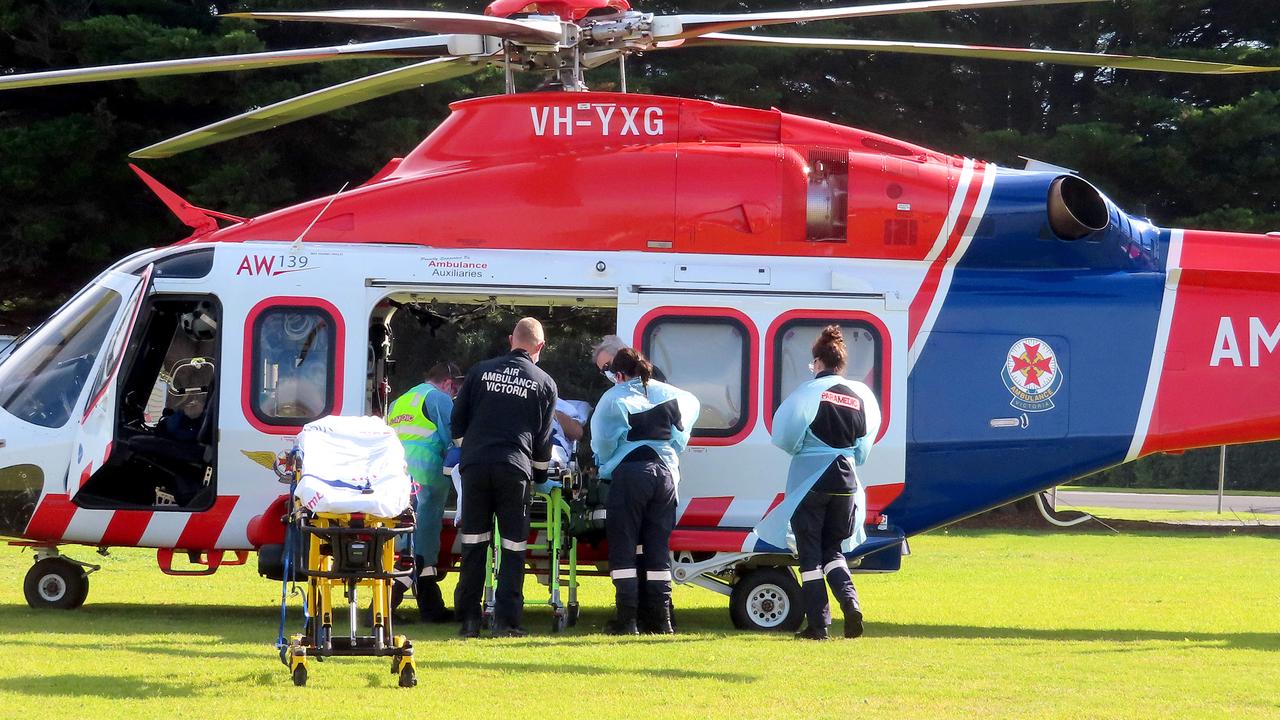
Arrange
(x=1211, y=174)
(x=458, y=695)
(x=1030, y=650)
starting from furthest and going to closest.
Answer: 1. (x=1211, y=174)
2. (x=1030, y=650)
3. (x=458, y=695)

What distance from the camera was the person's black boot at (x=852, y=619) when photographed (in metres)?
8.69

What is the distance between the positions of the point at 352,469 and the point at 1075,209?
5.50 metres

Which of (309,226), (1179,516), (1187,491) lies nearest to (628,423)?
(309,226)

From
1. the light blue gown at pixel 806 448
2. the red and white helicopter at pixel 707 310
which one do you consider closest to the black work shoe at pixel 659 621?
the red and white helicopter at pixel 707 310

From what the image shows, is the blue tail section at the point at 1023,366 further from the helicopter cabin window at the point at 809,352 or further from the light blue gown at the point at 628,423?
the light blue gown at the point at 628,423

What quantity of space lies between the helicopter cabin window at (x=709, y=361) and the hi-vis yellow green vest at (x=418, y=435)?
4.90 ft

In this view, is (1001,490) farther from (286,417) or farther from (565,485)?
(286,417)

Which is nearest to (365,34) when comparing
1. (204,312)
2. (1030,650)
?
(204,312)

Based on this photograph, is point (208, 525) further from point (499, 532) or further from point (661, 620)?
point (661, 620)

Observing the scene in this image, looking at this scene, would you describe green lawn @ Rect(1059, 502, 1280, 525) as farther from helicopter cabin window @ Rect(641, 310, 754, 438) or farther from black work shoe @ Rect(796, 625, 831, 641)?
black work shoe @ Rect(796, 625, 831, 641)

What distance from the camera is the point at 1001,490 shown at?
9781 millimetres

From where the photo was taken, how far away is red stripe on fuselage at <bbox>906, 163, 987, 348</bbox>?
31.9 feet

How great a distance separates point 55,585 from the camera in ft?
32.5

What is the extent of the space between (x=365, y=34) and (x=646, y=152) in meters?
12.5
